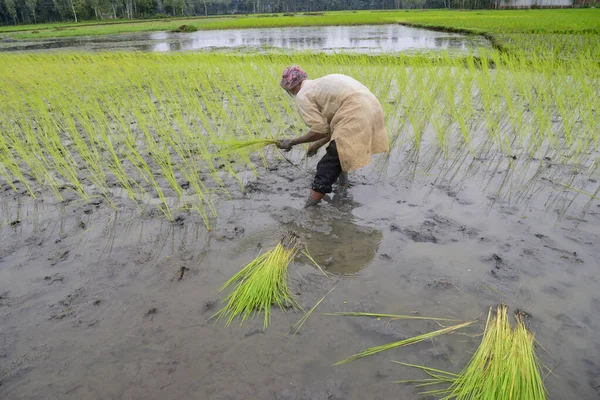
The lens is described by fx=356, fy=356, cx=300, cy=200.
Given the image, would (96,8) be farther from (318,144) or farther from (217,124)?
(318,144)

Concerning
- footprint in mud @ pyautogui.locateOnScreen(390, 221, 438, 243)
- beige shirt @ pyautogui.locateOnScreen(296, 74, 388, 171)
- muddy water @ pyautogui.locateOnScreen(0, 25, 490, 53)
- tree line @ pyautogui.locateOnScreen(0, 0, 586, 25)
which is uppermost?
tree line @ pyautogui.locateOnScreen(0, 0, 586, 25)

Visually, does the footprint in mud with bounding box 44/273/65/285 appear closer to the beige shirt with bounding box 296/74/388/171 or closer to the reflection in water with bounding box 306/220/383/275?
the reflection in water with bounding box 306/220/383/275

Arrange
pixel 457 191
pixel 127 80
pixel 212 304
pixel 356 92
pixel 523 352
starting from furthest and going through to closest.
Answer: pixel 127 80
pixel 457 191
pixel 356 92
pixel 212 304
pixel 523 352

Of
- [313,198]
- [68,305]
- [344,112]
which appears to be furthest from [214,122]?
[68,305]

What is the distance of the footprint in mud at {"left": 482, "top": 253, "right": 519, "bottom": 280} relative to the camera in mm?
1891

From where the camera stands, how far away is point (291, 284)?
1.93m

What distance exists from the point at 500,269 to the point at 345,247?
0.86 m

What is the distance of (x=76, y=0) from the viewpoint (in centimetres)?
4231

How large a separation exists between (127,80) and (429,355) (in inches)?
290

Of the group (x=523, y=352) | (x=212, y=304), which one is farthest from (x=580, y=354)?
(x=212, y=304)

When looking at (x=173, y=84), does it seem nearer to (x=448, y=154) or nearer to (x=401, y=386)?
(x=448, y=154)

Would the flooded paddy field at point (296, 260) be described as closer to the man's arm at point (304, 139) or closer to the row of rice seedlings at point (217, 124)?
the row of rice seedlings at point (217, 124)

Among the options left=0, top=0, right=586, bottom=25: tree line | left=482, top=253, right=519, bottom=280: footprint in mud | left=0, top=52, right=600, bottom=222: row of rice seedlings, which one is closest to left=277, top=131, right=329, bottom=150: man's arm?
left=0, top=52, right=600, bottom=222: row of rice seedlings

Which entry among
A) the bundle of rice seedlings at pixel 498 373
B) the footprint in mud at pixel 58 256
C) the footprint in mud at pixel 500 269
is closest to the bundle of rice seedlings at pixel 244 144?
the footprint in mud at pixel 58 256
